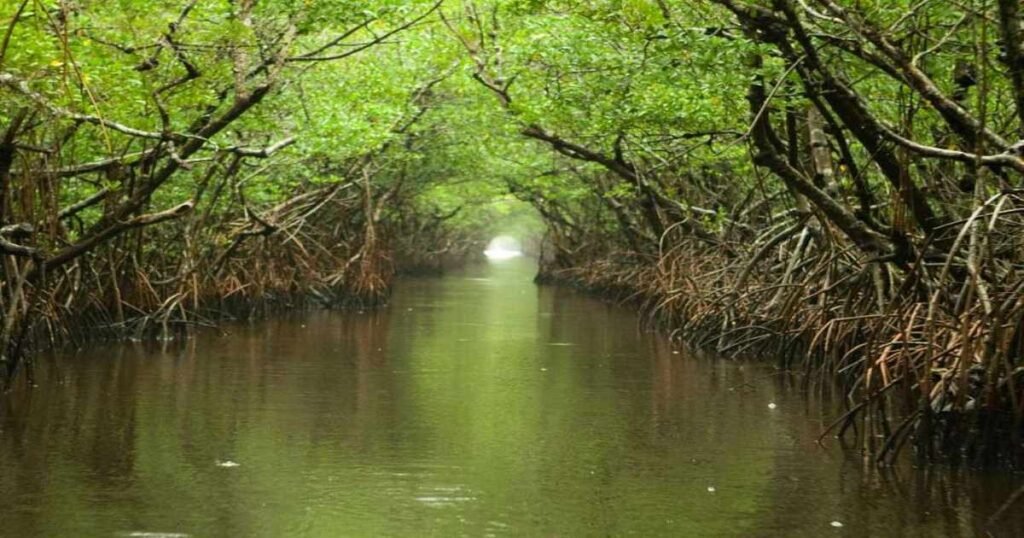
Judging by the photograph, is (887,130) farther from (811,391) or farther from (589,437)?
(811,391)

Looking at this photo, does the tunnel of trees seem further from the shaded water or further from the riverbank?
the shaded water

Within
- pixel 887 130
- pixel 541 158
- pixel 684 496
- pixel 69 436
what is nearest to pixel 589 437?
pixel 684 496

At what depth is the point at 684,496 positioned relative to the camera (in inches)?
263

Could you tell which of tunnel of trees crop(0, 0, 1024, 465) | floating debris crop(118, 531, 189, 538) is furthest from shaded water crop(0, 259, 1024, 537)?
tunnel of trees crop(0, 0, 1024, 465)

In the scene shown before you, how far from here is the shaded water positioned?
19.9 ft

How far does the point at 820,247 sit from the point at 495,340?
18.2 ft

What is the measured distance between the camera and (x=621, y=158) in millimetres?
17156

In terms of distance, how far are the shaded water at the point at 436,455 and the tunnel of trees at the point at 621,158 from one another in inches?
23.6

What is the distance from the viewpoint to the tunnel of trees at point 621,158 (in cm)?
727

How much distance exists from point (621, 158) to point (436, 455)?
999 cm

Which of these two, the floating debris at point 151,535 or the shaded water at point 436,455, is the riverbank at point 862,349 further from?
the floating debris at point 151,535

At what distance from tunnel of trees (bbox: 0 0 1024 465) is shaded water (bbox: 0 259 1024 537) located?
600mm

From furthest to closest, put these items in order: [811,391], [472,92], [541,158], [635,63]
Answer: [541,158]
[472,92]
[635,63]
[811,391]

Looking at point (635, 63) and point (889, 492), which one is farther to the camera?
point (635, 63)
